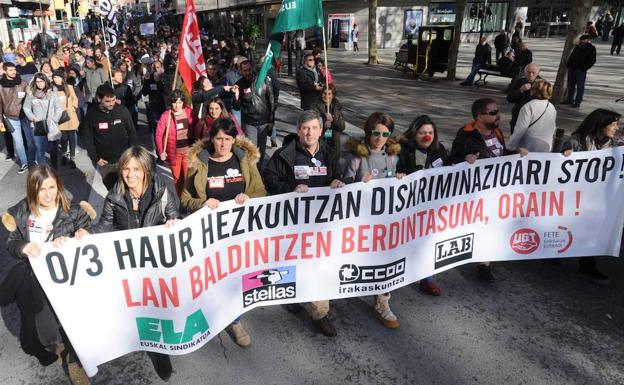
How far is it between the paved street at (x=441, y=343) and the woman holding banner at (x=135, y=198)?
691 millimetres

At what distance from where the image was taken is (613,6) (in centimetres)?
3981

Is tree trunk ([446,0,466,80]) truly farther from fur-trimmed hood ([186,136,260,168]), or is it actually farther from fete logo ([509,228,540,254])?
fur-trimmed hood ([186,136,260,168])

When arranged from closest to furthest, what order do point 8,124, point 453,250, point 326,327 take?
point 326,327, point 453,250, point 8,124

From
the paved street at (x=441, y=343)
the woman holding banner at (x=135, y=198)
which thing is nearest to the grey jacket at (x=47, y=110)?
the paved street at (x=441, y=343)

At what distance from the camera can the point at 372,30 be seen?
21.9 metres

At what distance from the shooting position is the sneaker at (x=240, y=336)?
386 cm

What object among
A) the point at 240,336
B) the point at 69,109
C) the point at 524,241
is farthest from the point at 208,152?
the point at 69,109

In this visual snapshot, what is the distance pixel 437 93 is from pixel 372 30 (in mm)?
7669

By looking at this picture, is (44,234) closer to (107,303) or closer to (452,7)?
(107,303)

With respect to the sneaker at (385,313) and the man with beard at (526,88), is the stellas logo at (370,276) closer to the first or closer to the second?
the sneaker at (385,313)

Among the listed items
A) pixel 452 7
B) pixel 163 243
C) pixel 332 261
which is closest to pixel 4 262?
pixel 163 243

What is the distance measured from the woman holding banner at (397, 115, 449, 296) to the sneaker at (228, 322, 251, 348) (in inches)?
74.2

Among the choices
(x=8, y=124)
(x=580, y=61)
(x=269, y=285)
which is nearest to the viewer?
(x=269, y=285)

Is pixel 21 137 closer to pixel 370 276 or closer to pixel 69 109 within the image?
pixel 69 109
